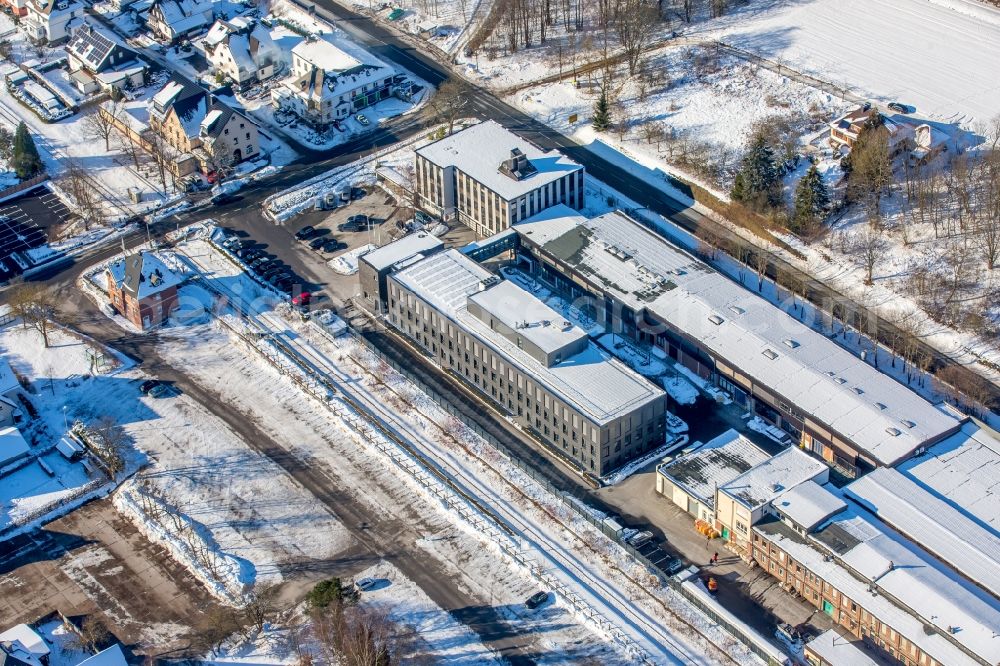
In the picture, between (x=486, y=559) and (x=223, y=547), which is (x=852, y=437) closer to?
(x=486, y=559)

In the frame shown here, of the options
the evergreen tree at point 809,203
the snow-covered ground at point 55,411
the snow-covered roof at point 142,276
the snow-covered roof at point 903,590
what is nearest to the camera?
the snow-covered roof at point 903,590

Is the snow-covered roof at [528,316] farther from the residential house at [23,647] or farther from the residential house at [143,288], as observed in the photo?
the residential house at [23,647]

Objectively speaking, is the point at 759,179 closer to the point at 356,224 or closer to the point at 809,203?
the point at 809,203

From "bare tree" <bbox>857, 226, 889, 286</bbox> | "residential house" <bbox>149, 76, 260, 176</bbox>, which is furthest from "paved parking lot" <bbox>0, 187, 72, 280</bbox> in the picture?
"bare tree" <bbox>857, 226, 889, 286</bbox>

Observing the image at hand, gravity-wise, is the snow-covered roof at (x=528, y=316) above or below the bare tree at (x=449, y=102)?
below

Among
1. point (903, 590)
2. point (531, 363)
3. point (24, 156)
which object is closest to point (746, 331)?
point (531, 363)

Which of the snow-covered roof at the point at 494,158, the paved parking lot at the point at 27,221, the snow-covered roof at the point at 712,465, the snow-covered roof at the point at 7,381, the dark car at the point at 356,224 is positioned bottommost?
the snow-covered roof at the point at 712,465

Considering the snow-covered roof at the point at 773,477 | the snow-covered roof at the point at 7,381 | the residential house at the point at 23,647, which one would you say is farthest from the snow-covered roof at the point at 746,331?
the residential house at the point at 23,647
